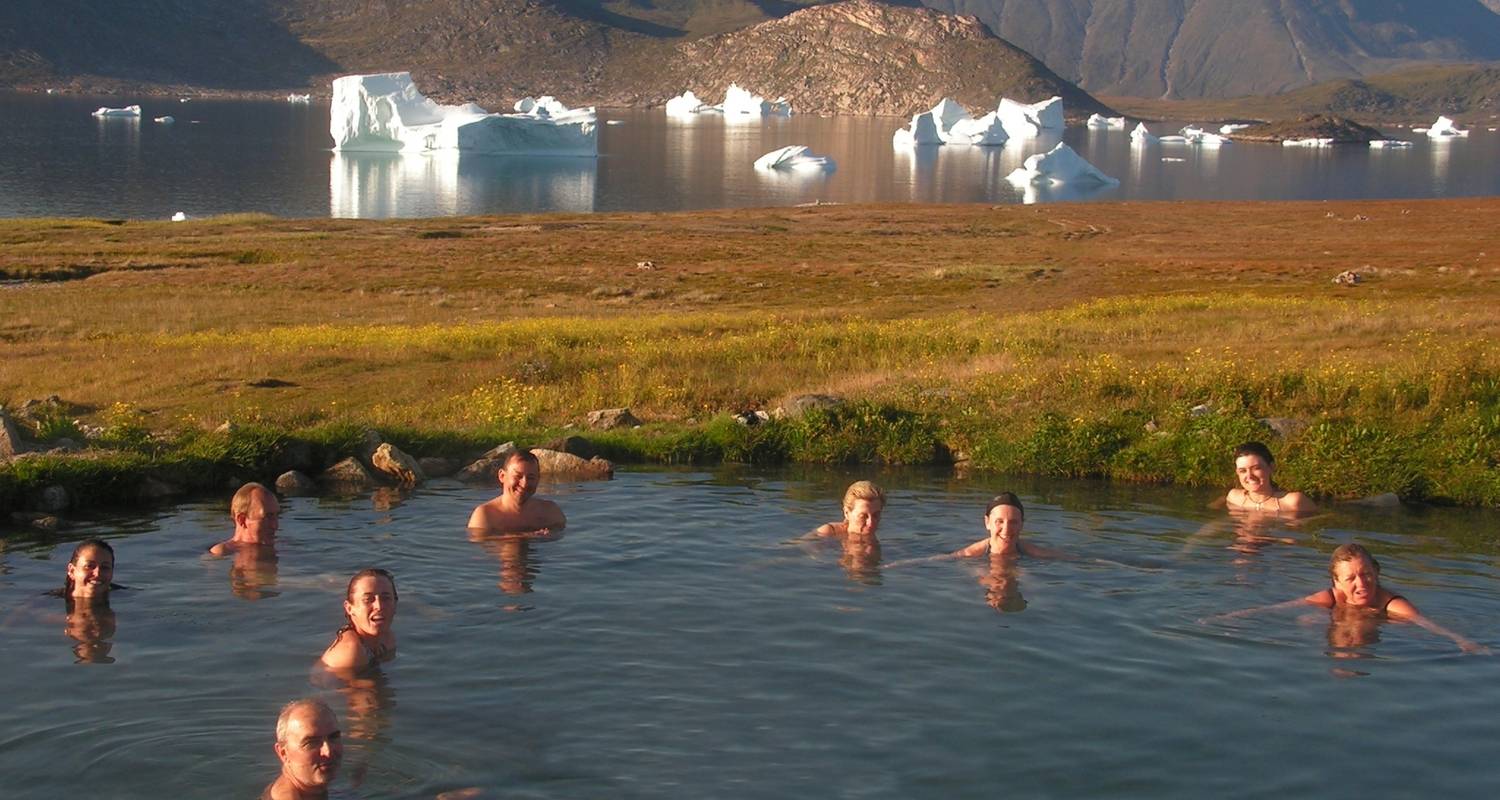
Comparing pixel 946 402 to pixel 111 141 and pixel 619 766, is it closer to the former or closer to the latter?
pixel 619 766

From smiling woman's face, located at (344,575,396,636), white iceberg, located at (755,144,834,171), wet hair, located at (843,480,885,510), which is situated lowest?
smiling woman's face, located at (344,575,396,636)

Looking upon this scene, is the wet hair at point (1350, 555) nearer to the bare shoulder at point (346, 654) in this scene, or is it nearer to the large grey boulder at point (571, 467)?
the bare shoulder at point (346, 654)

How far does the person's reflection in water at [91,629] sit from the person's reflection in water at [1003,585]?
22.0 ft

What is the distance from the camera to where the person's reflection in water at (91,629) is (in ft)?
35.1

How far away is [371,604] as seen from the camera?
10.2 metres

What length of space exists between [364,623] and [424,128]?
5338 inches

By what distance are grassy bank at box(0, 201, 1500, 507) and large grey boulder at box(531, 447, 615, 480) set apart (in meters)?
0.86

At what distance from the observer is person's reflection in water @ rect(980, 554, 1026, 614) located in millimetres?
12195

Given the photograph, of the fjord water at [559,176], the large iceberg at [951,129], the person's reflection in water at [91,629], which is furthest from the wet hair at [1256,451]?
the large iceberg at [951,129]

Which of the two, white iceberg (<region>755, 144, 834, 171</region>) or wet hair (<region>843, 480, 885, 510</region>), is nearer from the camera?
wet hair (<region>843, 480, 885, 510</region>)

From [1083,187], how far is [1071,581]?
11314 cm

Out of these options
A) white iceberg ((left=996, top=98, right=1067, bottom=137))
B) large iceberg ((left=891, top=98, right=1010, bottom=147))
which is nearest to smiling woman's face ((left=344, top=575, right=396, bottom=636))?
large iceberg ((left=891, top=98, right=1010, bottom=147))

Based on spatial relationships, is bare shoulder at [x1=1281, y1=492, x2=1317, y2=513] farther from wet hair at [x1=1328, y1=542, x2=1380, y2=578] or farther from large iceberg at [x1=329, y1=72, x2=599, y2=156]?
large iceberg at [x1=329, y1=72, x2=599, y2=156]

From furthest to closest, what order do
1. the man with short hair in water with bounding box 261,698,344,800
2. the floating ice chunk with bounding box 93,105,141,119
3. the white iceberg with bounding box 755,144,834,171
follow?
the floating ice chunk with bounding box 93,105,141,119
the white iceberg with bounding box 755,144,834,171
the man with short hair in water with bounding box 261,698,344,800
